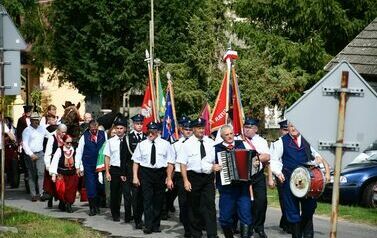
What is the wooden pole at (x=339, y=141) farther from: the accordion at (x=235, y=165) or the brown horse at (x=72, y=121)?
the brown horse at (x=72, y=121)

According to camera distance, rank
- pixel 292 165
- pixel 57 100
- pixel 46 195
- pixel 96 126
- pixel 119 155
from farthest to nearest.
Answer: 1. pixel 57 100
2. pixel 46 195
3. pixel 96 126
4. pixel 119 155
5. pixel 292 165

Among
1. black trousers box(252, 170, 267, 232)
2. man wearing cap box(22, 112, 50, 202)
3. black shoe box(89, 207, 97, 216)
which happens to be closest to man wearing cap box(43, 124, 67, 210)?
black shoe box(89, 207, 97, 216)

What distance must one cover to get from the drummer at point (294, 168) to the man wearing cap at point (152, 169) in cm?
211

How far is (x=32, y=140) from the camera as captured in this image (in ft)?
60.7

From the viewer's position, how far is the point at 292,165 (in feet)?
40.4

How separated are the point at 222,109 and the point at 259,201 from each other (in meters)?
2.20

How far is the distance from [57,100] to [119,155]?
3480cm

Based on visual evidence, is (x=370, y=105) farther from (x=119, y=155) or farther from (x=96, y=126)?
(x=96, y=126)

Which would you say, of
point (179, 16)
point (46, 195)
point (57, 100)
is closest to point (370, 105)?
point (46, 195)

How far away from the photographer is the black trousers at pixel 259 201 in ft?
42.9

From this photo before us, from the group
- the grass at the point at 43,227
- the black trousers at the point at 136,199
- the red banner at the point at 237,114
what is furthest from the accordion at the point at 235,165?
the black trousers at the point at 136,199

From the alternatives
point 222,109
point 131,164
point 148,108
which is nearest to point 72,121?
point 148,108

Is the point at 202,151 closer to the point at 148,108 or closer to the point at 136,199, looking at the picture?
the point at 136,199

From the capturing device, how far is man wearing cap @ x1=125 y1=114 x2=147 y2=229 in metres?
14.5
